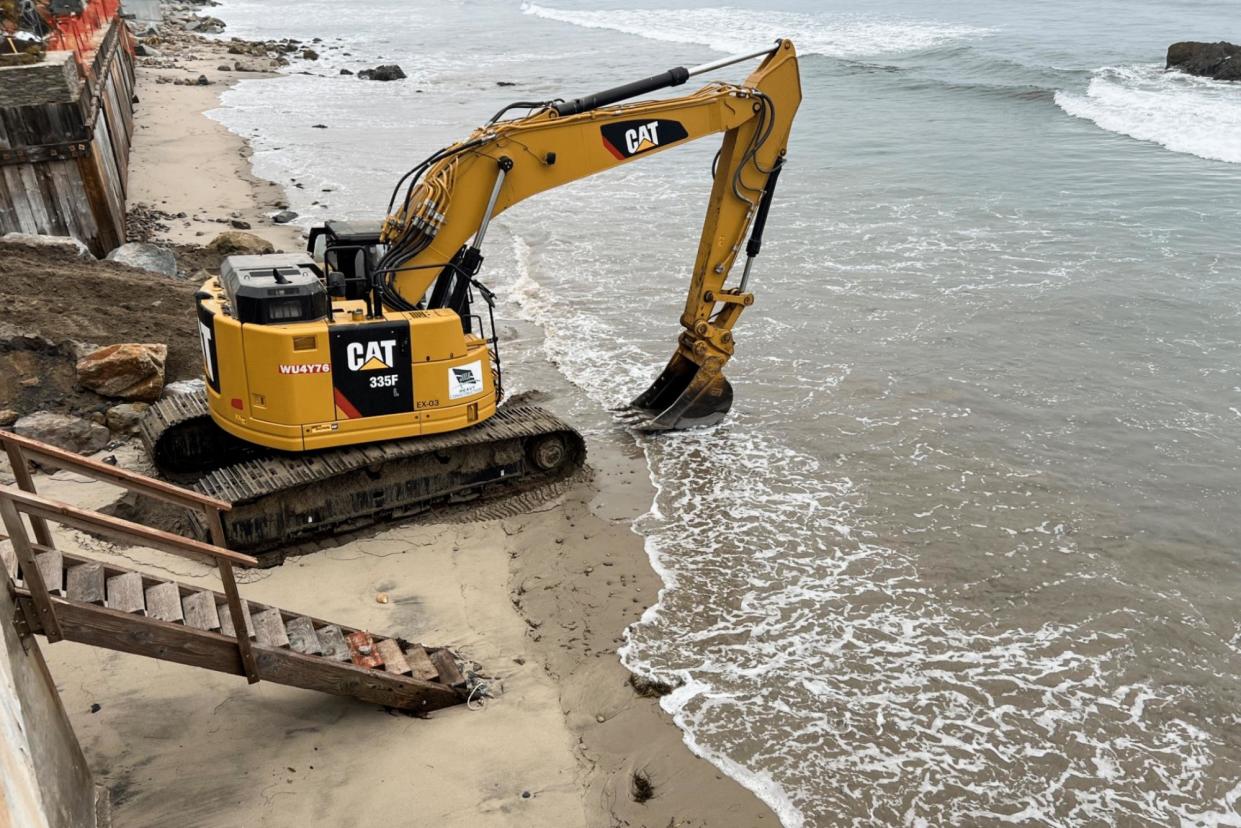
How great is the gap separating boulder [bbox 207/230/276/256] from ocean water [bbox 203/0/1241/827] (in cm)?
339

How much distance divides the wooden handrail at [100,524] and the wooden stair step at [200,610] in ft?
2.14

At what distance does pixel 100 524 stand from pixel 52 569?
87cm

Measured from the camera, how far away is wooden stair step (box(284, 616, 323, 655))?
246 inches

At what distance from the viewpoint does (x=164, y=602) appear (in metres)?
5.82

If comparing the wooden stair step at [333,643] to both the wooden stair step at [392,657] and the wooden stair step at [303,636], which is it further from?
the wooden stair step at [392,657]

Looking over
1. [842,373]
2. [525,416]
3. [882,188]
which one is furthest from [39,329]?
[882,188]

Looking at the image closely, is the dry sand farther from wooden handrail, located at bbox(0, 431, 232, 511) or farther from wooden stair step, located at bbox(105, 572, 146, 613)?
wooden handrail, located at bbox(0, 431, 232, 511)

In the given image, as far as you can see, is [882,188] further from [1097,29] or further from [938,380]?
[1097,29]

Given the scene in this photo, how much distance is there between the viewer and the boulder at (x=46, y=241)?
42.0 feet

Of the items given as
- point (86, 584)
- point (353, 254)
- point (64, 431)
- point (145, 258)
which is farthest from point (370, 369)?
point (145, 258)

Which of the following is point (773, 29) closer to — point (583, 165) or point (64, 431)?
point (583, 165)

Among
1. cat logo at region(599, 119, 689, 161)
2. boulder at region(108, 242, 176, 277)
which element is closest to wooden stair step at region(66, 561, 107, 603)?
cat logo at region(599, 119, 689, 161)

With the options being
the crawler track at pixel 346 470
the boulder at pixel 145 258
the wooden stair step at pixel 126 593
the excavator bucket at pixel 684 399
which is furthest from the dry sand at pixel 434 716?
the boulder at pixel 145 258

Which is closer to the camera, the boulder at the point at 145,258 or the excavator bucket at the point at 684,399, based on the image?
the excavator bucket at the point at 684,399
